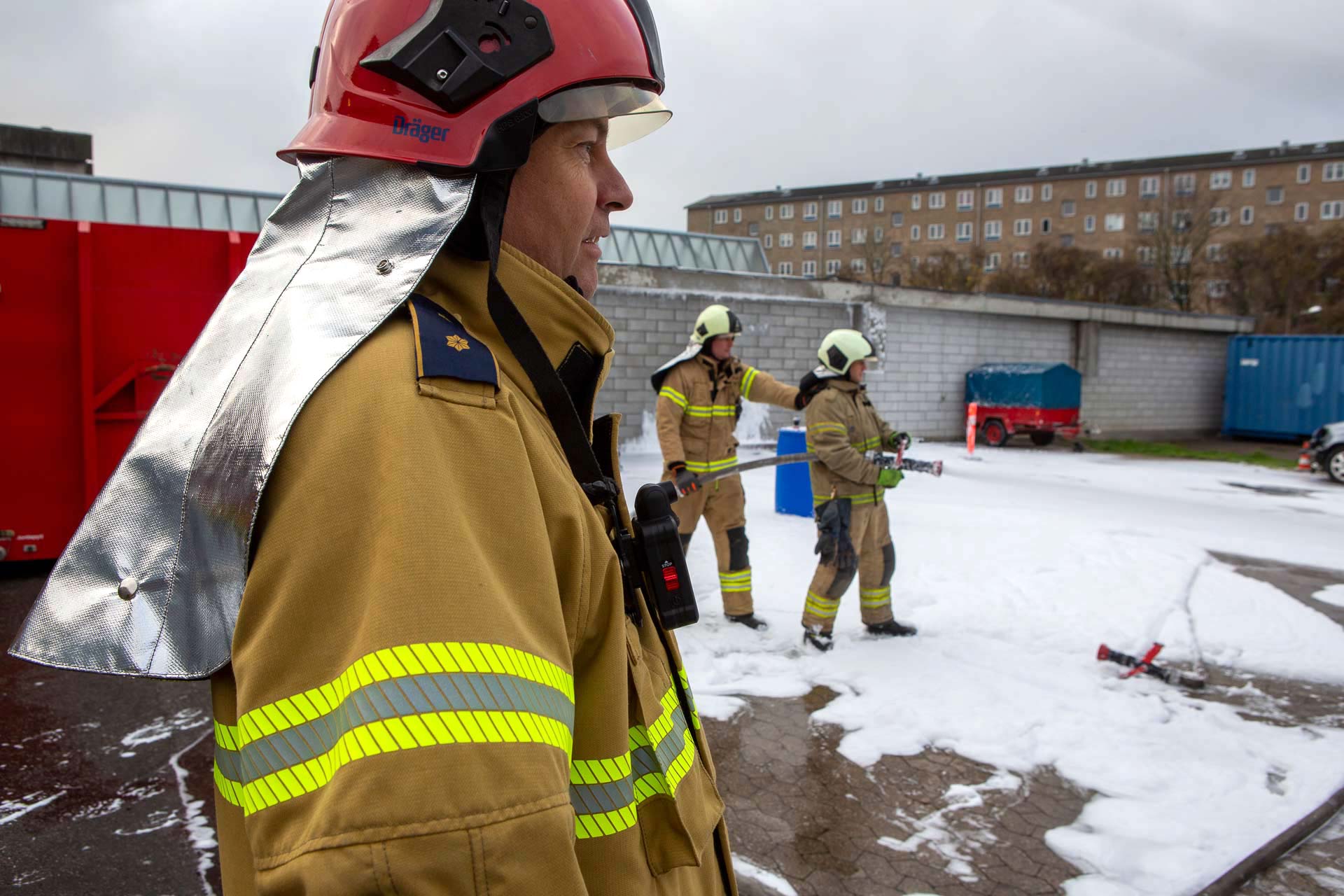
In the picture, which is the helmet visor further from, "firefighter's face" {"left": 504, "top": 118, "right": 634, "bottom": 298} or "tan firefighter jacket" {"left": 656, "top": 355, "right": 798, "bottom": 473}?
"tan firefighter jacket" {"left": 656, "top": 355, "right": 798, "bottom": 473}

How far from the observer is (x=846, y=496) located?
5.47 m

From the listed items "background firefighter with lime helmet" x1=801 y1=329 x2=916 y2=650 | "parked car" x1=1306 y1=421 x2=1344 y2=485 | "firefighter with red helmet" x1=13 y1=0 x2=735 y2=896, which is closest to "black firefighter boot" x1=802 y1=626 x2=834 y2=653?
"background firefighter with lime helmet" x1=801 y1=329 x2=916 y2=650

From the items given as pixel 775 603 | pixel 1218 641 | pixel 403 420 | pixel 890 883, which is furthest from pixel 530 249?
pixel 1218 641

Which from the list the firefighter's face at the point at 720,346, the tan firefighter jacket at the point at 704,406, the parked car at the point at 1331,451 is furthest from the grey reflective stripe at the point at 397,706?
the parked car at the point at 1331,451

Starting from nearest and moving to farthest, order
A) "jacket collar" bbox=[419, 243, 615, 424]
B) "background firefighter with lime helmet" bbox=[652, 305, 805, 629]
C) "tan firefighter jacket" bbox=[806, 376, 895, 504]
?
"jacket collar" bbox=[419, 243, 615, 424] < "tan firefighter jacket" bbox=[806, 376, 895, 504] < "background firefighter with lime helmet" bbox=[652, 305, 805, 629]

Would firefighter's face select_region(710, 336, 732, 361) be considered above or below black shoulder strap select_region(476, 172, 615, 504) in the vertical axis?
above

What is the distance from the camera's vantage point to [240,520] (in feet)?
2.51

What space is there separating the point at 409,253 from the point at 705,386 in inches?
205

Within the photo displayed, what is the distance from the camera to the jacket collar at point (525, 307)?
967 millimetres

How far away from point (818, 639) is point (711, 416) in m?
1.68

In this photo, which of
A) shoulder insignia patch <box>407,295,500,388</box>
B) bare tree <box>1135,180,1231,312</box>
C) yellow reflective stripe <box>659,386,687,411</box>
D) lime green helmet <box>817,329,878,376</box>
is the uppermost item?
bare tree <box>1135,180,1231,312</box>

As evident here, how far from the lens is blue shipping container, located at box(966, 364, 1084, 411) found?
57.2ft

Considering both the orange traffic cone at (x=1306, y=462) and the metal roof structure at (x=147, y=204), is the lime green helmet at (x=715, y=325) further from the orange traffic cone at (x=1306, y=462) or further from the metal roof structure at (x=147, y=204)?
the orange traffic cone at (x=1306, y=462)

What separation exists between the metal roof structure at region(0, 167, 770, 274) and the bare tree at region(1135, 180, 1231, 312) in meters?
29.2
